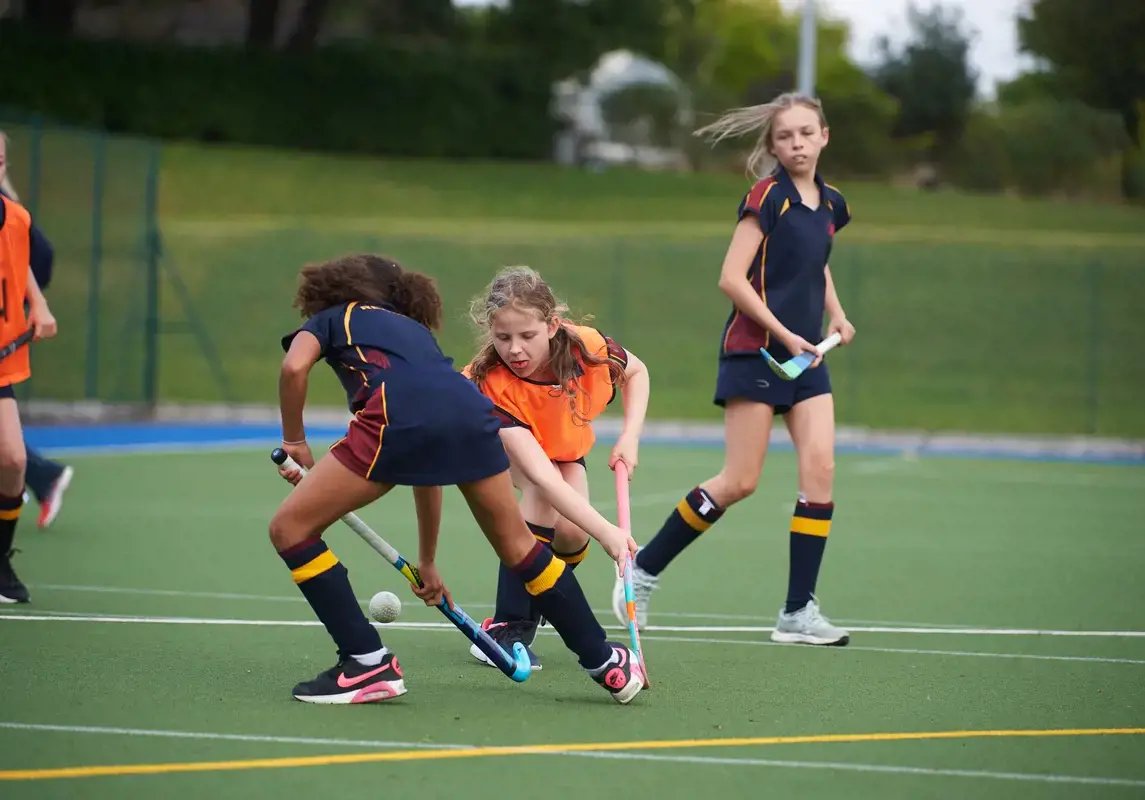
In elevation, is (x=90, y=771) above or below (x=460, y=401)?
below

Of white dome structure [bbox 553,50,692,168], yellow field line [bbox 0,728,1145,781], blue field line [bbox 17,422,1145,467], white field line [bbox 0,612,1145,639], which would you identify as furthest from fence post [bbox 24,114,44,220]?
white dome structure [bbox 553,50,692,168]

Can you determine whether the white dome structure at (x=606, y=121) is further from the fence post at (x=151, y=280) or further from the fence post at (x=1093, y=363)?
the fence post at (x=151, y=280)

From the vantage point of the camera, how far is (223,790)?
4227 millimetres

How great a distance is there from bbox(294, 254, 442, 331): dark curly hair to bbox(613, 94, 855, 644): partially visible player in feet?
5.25

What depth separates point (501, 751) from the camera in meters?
4.65

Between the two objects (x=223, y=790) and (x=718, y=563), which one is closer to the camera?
(x=223, y=790)

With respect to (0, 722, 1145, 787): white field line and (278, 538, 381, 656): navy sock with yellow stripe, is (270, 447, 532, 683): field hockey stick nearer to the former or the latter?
(278, 538, 381, 656): navy sock with yellow stripe

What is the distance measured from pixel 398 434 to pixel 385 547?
0.48 m

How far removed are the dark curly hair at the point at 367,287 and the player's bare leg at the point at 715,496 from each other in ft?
5.46

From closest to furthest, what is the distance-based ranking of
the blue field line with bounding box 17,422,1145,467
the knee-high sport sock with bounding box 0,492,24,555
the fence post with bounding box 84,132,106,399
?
1. the knee-high sport sock with bounding box 0,492,24,555
2. the blue field line with bounding box 17,422,1145,467
3. the fence post with bounding box 84,132,106,399

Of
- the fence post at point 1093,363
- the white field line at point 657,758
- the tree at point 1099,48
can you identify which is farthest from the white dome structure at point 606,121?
the white field line at point 657,758

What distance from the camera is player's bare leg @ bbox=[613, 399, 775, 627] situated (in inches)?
265

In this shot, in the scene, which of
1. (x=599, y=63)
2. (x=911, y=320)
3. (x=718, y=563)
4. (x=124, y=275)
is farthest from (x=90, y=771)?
(x=599, y=63)

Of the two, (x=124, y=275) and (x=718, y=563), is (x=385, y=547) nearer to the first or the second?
(x=718, y=563)
